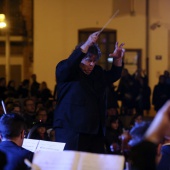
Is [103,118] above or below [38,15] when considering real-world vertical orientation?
below

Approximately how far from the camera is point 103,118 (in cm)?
386

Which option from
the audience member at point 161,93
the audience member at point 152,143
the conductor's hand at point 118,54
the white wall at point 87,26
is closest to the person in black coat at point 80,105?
the conductor's hand at point 118,54

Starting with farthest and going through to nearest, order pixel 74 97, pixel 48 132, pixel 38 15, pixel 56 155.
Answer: pixel 38 15
pixel 48 132
pixel 74 97
pixel 56 155

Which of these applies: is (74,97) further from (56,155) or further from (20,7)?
(20,7)

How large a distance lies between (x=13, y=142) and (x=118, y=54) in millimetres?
1224

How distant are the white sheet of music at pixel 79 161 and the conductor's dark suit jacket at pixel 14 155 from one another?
0.54 m

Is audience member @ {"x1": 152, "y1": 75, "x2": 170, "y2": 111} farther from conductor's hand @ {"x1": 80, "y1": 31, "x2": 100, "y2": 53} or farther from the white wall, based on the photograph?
conductor's hand @ {"x1": 80, "y1": 31, "x2": 100, "y2": 53}

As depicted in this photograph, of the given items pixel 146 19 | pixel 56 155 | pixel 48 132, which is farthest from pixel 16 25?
pixel 56 155

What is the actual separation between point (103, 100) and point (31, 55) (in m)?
10.8

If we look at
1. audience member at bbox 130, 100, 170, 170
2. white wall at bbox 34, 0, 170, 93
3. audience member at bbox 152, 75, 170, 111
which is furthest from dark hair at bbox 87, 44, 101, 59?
white wall at bbox 34, 0, 170, 93

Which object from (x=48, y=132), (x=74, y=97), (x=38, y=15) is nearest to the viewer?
(x=74, y=97)

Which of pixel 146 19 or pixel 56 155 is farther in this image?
pixel 146 19

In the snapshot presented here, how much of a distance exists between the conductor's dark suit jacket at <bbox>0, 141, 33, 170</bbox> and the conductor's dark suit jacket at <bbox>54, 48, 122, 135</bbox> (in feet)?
2.14

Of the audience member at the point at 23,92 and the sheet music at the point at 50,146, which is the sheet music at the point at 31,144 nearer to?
the sheet music at the point at 50,146
